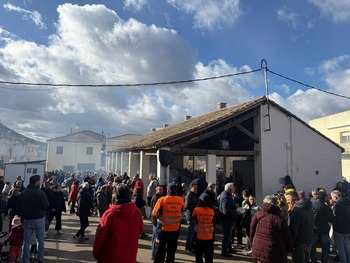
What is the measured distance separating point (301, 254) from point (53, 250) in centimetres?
546

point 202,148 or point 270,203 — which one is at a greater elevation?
point 202,148

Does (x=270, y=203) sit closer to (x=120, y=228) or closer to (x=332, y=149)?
(x=120, y=228)

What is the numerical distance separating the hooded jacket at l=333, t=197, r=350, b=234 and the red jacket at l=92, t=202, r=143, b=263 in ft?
14.3

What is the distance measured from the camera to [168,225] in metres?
5.05

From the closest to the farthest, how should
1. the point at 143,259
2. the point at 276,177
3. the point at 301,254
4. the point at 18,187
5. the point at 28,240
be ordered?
1. the point at 301,254
2. the point at 28,240
3. the point at 143,259
4. the point at 18,187
5. the point at 276,177

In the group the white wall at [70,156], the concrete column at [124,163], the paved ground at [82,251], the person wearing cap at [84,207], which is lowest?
the paved ground at [82,251]

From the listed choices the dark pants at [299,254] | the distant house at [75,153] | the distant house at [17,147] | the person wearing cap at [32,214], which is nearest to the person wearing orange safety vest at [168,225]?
the dark pants at [299,254]

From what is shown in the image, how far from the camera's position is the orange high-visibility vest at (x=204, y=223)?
4.98m

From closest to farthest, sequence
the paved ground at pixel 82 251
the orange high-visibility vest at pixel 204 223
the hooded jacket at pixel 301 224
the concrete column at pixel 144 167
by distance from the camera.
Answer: the hooded jacket at pixel 301 224
the orange high-visibility vest at pixel 204 223
the paved ground at pixel 82 251
the concrete column at pixel 144 167

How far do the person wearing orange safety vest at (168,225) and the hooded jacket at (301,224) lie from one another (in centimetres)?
200

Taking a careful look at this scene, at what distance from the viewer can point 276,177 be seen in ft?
38.1

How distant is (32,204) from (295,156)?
1068cm

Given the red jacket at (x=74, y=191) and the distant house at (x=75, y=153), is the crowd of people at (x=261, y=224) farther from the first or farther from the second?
the distant house at (x=75, y=153)

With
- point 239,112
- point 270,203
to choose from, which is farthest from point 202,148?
point 270,203
